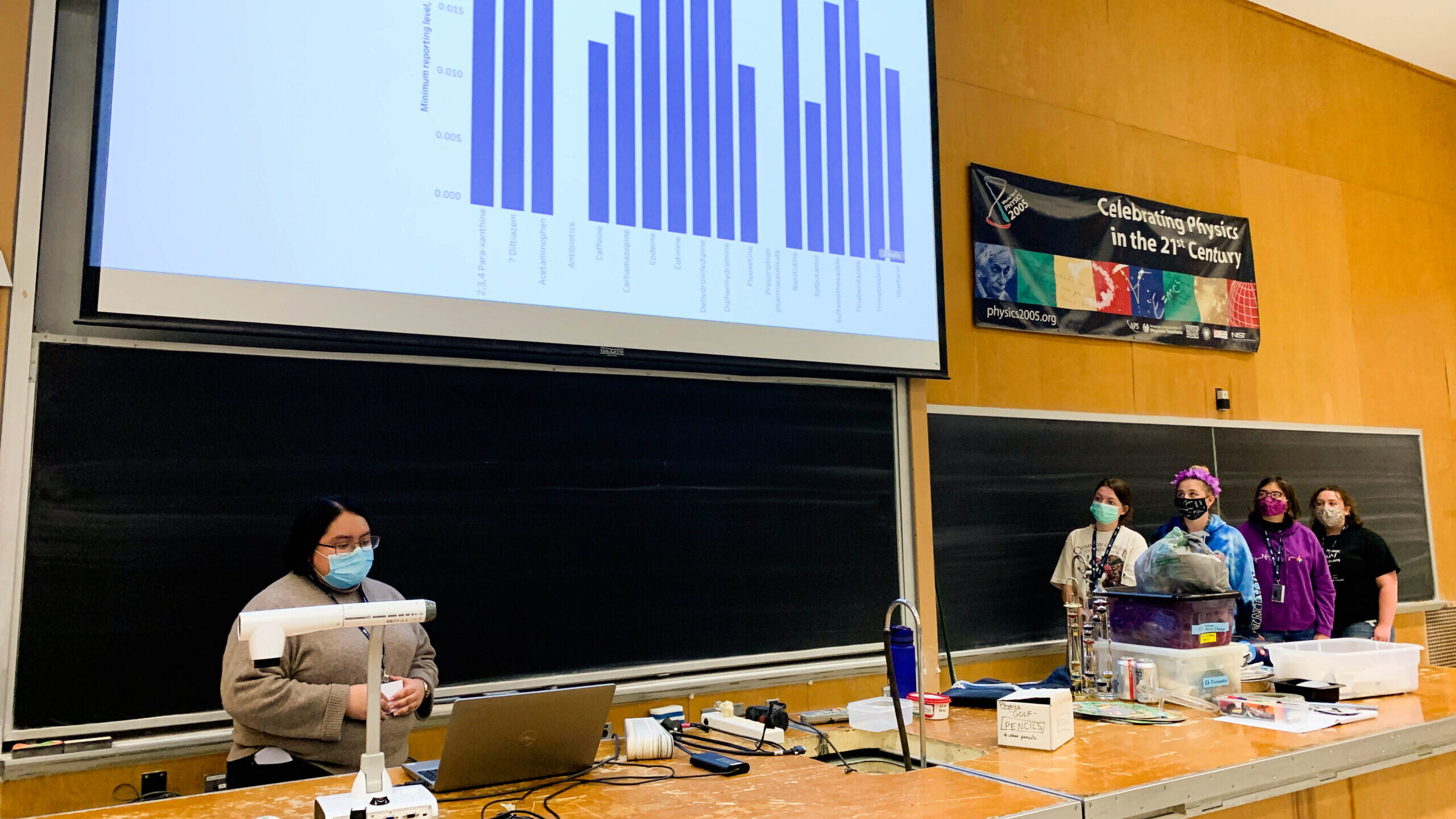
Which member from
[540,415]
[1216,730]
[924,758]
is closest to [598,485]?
[540,415]

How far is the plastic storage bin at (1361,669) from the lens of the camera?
2547 millimetres

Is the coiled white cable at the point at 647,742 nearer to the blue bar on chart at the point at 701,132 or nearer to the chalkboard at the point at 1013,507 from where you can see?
the blue bar on chart at the point at 701,132

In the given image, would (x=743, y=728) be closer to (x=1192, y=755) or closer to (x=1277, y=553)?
(x=1192, y=755)

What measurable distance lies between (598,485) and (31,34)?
2.00m

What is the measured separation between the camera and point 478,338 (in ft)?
9.36

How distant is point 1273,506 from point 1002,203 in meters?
1.83

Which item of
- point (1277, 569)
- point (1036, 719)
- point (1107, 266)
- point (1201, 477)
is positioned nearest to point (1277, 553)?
point (1277, 569)

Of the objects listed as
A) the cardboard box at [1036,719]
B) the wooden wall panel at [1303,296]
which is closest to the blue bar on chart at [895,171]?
the cardboard box at [1036,719]

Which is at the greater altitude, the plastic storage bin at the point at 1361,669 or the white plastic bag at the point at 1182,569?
the white plastic bag at the point at 1182,569

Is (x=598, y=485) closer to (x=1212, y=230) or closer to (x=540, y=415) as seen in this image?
(x=540, y=415)

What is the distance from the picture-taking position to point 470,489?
2.98m

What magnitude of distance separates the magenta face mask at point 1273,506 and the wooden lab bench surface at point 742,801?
313 cm

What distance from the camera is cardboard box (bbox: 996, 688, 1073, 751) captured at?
6.75 feet

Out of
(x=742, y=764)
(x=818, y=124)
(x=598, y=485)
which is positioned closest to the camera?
(x=742, y=764)
